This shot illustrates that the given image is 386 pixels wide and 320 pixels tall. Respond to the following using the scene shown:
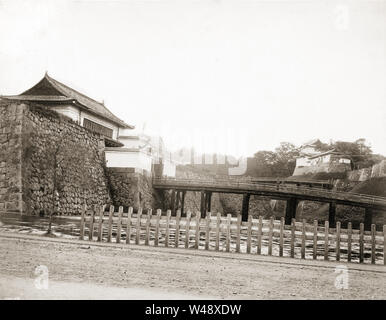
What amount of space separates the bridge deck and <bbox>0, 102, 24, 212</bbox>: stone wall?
55.6 ft

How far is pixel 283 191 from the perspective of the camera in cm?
2939

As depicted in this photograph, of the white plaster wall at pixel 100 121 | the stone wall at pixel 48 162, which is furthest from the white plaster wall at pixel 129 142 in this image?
the stone wall at pixel 48 162

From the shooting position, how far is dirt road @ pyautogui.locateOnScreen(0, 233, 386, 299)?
4.53m

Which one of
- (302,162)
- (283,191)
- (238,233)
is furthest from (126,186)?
(302,162)

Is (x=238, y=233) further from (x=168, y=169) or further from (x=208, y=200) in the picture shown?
(x=168, y=169)

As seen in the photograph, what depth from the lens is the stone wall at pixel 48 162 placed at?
13.6m

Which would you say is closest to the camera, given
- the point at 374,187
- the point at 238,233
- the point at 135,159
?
the point at 238,233

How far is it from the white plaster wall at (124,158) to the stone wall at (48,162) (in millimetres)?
2714

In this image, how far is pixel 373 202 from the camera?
88.6 ft

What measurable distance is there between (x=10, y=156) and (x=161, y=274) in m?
10.4

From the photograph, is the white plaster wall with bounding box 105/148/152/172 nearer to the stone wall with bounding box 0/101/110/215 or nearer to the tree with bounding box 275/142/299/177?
the stone wall with bounding box 0/101/110/215

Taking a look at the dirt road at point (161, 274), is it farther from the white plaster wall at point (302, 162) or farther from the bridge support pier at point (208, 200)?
the white plaster wall at point (302, 162)

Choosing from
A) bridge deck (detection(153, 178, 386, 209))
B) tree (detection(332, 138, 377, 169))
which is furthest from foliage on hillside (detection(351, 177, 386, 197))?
tree (detection(332, 138, 377, 169))
